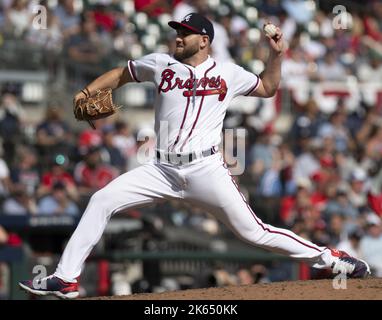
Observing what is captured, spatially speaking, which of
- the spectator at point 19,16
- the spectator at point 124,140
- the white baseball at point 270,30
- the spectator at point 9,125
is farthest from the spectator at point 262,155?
the white baseball at point 270,30

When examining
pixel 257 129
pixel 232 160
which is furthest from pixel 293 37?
pixel 232 160

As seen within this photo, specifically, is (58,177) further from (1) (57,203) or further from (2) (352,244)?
(2) (352,244)

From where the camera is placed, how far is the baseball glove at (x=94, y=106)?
284 inches

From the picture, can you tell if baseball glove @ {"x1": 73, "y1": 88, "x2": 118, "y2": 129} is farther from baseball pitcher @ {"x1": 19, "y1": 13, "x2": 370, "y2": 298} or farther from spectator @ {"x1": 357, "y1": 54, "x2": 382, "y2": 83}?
spectator @ {"x1": 357, "y1": 54, "x2": 382, "y2": 83}

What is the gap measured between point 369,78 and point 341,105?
1.67 metres

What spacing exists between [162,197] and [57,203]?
5410 mm

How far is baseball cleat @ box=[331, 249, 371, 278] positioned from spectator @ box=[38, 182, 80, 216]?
5.26m

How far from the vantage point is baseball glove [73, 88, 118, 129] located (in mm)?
7223

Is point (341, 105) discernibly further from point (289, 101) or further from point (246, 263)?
point (246, 263)

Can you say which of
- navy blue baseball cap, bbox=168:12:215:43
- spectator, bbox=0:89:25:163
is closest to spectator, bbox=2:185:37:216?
spectator, bbox=0:89:25:163

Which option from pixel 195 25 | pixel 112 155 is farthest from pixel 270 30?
pixel 112 155

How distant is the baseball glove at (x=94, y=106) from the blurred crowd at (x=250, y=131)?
4.13 metres
